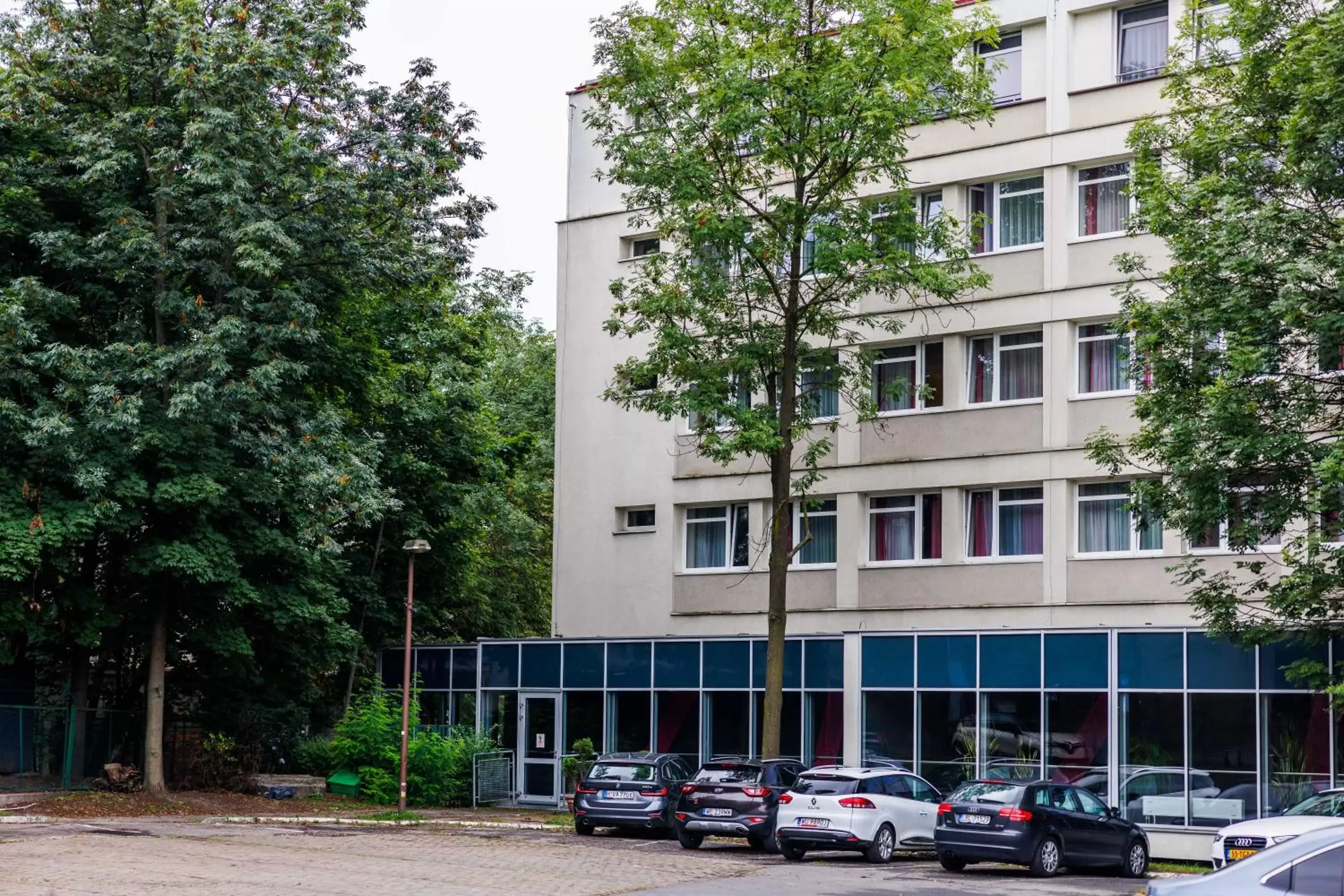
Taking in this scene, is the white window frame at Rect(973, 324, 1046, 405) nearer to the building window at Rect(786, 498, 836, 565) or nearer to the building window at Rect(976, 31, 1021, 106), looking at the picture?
the building window at Rect(786, 498, 836, 565)

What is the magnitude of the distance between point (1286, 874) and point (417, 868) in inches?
501

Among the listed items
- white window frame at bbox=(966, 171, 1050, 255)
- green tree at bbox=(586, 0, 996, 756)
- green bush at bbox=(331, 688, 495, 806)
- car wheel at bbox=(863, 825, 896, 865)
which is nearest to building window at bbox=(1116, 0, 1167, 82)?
white window frame at bbox=(966, 171, 1050, 255)

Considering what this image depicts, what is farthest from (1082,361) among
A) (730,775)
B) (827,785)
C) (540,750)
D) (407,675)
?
(407,675)

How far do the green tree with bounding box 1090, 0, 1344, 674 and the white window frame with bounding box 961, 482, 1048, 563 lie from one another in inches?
252

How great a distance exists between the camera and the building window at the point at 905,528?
1373 inches

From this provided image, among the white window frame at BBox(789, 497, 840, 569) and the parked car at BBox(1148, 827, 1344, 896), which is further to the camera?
the white window frame at BBox(789, 497, 840, 569)

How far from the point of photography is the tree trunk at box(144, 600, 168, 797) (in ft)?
107

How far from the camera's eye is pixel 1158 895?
11.1m

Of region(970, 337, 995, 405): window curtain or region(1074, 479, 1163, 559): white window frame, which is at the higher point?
region(970, 337, 995, 405): window curtain

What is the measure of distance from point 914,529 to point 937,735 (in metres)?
5.17

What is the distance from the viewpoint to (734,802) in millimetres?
26328

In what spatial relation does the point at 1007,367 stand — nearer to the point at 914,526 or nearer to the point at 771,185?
the point at 914,526

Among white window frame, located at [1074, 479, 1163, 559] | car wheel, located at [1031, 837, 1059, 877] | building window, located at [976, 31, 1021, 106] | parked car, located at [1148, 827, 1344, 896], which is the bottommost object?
car wheel, located at [1031, 837, 1059, 877]

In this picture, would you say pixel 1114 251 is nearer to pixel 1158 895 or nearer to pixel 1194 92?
pixel 1194 92
